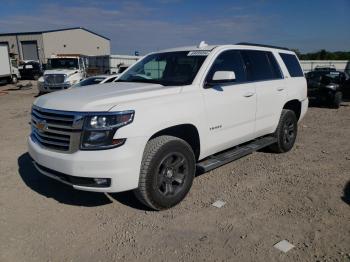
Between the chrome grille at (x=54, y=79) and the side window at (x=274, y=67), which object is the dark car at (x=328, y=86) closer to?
the side window at (x=274, y=67)

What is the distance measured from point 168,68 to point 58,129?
1.93 m

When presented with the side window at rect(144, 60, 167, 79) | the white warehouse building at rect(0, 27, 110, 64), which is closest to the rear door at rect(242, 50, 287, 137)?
the side window at rect(144, 60, 167, 79)

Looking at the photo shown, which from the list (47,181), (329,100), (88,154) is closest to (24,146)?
(47,181)

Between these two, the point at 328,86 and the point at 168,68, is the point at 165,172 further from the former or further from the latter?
the point at 328,86

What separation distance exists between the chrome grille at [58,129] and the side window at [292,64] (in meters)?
4.23

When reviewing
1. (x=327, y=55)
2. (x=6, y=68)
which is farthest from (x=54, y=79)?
(x=327, y=55)

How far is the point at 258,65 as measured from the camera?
548cm

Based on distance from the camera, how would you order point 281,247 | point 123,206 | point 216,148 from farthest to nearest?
point 216,148
point 123,206
point 281,247

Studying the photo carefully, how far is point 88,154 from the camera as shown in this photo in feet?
11.4

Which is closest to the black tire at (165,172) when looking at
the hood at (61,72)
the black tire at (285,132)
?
the black tire at (285,132)

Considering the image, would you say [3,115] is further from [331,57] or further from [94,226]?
[331,57]

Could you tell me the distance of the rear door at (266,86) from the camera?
5.27 metres

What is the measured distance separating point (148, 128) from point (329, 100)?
1179 centimetres

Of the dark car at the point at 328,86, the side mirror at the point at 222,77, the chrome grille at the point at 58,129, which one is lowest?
the dark car at the point at 328,86
